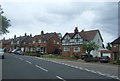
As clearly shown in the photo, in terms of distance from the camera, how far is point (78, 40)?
57.6 m

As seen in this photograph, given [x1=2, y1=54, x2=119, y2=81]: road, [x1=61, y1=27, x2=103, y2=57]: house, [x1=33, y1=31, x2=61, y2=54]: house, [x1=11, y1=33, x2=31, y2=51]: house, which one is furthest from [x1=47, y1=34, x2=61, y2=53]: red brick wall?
[x1=2, y1=54, x2=119, y2=81]: road

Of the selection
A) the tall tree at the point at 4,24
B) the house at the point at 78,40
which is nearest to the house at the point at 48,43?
the house at the point at 78,40

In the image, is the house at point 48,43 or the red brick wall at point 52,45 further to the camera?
the red brick wall at point 52,45

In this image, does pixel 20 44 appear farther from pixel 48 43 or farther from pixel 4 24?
pixel 4 24

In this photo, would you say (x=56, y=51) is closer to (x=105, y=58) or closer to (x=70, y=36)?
(x=70, y=36)

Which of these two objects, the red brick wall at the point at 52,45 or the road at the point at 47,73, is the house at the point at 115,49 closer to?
the road at the point at 47,73

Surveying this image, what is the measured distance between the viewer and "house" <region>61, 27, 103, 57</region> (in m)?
56.7

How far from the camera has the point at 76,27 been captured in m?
61.2

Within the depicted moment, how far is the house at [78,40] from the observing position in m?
56.7

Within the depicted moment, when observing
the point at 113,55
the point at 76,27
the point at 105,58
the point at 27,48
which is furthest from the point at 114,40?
the point at 27,48

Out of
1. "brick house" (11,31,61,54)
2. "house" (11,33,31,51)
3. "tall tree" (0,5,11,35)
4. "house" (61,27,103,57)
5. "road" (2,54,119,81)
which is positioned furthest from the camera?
"house" (11,33,31,51)

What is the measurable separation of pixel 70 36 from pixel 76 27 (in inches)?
137

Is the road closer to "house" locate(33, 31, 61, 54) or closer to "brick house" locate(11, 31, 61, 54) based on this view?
"house" locate(33, 31, 61, 54)

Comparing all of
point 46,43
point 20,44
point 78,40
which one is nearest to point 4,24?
point 78,40
